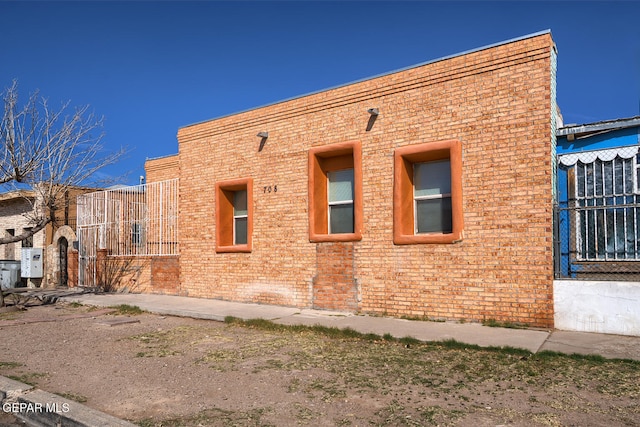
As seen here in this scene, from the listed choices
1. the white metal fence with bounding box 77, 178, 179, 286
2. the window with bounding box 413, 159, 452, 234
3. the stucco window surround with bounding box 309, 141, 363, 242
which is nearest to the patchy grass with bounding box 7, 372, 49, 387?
the stucco window surround with bounding box 309, 141, 363, 242

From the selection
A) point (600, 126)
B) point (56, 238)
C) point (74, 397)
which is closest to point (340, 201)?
point (600, 126)

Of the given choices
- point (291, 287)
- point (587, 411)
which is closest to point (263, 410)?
point (587, 411)

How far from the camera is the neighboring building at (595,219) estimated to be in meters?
7.79

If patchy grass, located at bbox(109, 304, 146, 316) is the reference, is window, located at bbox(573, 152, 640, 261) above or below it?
above

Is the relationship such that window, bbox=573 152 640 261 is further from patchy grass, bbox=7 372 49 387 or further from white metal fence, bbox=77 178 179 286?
white metal fence, bbox=77 178 179 286

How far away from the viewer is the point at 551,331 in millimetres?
7879

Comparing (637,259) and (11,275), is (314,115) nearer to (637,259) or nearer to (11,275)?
(637,259)

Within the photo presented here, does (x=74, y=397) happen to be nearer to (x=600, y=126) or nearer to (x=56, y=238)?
(x=600, y=126)

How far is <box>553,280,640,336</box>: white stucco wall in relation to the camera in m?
7.39

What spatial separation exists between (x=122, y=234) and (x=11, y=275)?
24.0 ft

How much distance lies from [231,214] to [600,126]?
8.66 meters

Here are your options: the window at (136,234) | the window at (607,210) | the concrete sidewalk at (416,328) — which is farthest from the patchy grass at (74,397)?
the window at (136,234)

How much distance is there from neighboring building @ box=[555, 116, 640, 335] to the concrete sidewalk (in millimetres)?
554

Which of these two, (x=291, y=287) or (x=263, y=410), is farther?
(x=291, y=287)
